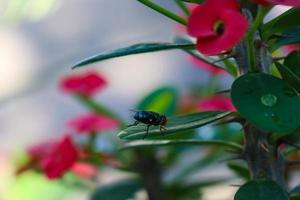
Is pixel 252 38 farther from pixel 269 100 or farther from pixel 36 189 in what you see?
pixel 36 189

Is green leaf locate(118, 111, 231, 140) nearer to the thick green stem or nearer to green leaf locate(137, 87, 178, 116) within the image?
the thick green stem

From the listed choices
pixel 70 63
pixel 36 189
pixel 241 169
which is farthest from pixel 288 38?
pixel 70 63

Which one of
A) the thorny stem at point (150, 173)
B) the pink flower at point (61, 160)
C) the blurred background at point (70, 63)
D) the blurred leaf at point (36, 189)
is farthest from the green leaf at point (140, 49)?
the blurred background at point (70, 63)

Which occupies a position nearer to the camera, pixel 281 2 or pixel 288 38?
pixel 281 2

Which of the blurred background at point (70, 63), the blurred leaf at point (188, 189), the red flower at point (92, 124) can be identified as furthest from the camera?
the blurred background at point (70, 63)

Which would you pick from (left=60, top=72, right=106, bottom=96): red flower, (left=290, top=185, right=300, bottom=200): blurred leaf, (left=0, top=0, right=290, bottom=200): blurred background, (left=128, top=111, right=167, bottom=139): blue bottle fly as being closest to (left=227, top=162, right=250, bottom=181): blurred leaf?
(left=290, top=185, right=300, bottom=200): blurred leaf

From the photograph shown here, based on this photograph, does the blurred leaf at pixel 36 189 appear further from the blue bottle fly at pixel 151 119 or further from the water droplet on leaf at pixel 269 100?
the water droplet on leaf at pixel 269 100
